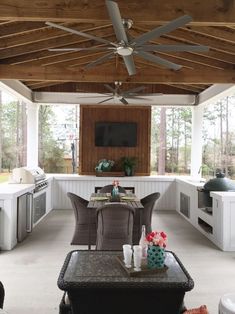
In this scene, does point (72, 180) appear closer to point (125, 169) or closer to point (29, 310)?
point (125, 169)

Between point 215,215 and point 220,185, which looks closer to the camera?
point 215,215

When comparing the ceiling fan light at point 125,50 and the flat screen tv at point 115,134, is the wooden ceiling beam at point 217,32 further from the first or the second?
the flat screen tv at point 115,134

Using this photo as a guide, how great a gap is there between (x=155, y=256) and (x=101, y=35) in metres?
4.75

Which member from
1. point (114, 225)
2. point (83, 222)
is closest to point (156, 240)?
point (114, 225)

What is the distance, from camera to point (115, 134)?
30.8 feet

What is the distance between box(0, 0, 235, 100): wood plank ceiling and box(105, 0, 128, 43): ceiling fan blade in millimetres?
740

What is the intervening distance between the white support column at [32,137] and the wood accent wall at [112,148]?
1233mm

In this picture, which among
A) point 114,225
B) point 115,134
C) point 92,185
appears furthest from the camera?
point 115,134

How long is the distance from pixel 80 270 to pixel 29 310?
3.97 ft

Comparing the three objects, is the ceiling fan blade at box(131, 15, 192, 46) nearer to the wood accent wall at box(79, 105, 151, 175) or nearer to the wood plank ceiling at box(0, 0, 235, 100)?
the wood plank ceiling at box(0, 0, 235, 100)

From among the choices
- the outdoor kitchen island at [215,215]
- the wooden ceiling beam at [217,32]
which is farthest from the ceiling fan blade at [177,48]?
the outdoor kitchen island at [215,215]

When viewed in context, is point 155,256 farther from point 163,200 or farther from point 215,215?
point 163,200

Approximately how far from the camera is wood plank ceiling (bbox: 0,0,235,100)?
382cm

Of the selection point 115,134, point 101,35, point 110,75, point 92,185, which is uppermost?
point 101,35
